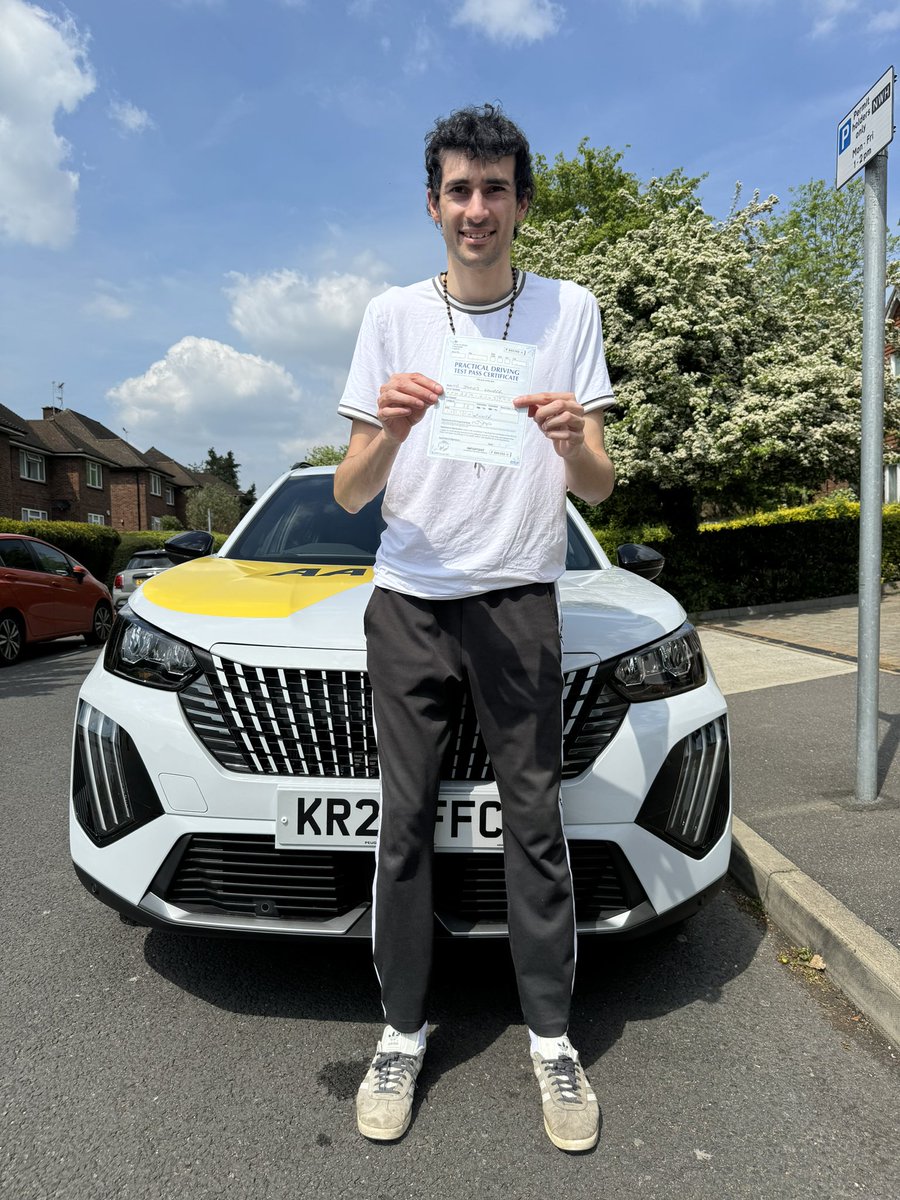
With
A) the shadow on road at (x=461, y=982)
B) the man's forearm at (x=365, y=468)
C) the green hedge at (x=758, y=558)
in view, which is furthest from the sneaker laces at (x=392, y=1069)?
the green hedge at (x=758, y=558)

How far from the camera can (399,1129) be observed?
78.2 inches

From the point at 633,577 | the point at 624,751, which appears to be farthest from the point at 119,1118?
the point at 633,577

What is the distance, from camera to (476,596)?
81.0 inches

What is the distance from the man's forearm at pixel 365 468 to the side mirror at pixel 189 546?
74.1 inches

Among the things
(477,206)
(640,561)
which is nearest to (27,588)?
(640,561)

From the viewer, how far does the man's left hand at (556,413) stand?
179cm

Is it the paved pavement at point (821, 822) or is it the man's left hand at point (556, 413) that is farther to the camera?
the paved pavement at point (821, 822)

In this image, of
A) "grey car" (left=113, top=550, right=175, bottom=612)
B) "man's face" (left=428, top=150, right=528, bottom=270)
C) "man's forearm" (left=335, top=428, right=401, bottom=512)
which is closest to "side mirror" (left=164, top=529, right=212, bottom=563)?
"man's forearm" (left=335, top=428, right=401, bottom=512)

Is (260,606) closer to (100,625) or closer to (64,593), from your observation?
(64,593)

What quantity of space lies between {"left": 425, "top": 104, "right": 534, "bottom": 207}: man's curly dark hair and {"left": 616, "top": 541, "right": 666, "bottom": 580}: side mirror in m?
1.81

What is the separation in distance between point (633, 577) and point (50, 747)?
4.48 metres

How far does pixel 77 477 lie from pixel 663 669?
45640mm

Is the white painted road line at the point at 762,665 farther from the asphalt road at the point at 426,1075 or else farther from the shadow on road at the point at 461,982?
the asphalt road at the point at 426,1075

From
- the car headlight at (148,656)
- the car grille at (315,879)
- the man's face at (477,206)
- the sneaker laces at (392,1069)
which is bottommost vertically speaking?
the sneaker laces at (392,1069)
